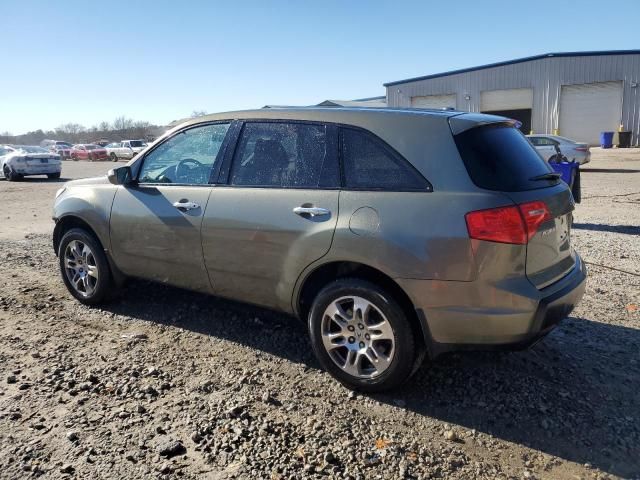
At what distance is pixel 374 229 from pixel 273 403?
1.27 m

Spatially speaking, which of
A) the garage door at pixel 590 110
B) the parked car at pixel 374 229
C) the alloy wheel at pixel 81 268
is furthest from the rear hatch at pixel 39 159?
the garage door at pixel 590 110

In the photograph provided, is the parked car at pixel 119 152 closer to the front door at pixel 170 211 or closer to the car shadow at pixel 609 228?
the car shadow at pixel 609 228

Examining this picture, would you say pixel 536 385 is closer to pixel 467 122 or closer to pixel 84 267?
pixel 467 122

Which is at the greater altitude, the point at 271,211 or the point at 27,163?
the point at 27,163

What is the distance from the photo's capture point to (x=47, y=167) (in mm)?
21859

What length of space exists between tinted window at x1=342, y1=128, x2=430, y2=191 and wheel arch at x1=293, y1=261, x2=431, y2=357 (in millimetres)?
525

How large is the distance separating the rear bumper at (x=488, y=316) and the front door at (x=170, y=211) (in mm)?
1841

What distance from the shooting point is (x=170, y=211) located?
4250 millimetres

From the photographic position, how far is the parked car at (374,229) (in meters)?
3.01

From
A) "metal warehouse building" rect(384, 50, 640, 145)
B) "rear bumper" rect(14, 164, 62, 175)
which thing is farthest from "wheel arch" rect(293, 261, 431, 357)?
"metal warehouse building" rect(384, 50, 640, 145)

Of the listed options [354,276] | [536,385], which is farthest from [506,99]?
[354,276]

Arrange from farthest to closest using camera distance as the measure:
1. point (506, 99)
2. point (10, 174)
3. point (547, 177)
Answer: point (506, 99) → point (10, 174) → point (547, 177)

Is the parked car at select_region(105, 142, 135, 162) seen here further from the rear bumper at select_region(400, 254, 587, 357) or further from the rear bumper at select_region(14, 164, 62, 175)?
the rear bumper at select_region(400, 254, 587, 357)

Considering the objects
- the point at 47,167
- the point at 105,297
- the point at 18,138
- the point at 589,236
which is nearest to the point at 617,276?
the point at 589,236
